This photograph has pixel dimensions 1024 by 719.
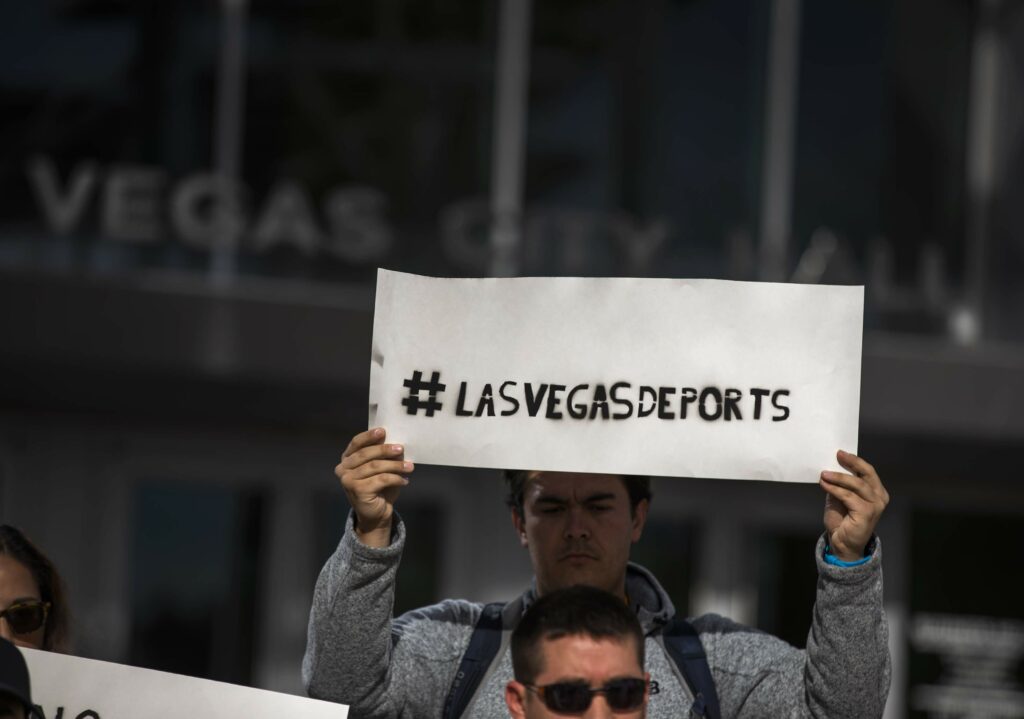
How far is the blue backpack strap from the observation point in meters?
2.91

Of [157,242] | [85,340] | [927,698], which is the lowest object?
[927,698]

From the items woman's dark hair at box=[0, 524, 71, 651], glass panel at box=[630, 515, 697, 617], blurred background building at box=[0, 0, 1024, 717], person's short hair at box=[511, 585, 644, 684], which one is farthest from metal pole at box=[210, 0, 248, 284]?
person's short hair at box=[511, 585, 644, 684]

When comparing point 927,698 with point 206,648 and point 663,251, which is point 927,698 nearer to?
point 663,251

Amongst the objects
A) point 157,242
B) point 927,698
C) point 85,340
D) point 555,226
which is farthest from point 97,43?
point 927,698

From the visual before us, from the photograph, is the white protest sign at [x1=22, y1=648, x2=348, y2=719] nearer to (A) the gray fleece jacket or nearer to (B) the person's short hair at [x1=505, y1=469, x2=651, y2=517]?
(A) the gray fleece jacket

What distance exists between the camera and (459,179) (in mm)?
8648

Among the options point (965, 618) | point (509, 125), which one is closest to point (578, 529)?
point (509, 125)

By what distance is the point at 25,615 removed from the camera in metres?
3.08

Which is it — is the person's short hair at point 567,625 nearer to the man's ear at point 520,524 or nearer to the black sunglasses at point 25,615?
the man's ear at point 520,524

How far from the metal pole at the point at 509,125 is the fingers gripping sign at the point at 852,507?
5.89 metres

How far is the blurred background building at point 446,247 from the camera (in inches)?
317

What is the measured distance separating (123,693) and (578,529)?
34.0 inches

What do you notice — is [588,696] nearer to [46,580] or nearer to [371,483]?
[371,483]

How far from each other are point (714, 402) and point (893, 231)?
644cm
